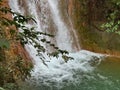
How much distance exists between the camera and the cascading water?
6633 mm

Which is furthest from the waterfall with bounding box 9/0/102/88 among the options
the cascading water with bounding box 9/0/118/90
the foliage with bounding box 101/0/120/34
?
the foliage with bounding box 101/0/120/34

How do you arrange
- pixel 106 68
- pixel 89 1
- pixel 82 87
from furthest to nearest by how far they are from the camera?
pixel 89 1
pixel 106 68
pixel 82 87

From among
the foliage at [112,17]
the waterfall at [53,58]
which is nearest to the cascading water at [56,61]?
the waterfall at [53,58]

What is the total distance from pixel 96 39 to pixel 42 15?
176 cm

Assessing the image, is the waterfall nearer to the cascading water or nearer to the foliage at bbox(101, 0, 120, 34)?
the cascading water

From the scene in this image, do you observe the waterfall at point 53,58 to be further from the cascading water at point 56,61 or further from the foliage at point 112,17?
the foliage at point 112,17

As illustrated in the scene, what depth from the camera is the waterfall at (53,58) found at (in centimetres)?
696

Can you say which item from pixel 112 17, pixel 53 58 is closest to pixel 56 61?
pixel 53 58

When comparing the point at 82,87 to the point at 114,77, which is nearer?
the point at 82,87

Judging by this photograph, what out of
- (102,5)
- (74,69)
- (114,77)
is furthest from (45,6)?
(114,77)

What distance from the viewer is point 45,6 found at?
9305 millimetres

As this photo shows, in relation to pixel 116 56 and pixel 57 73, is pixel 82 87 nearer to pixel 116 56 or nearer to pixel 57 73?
pixel 57 73

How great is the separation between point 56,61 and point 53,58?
249 mm

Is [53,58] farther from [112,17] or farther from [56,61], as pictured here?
[112,17]
